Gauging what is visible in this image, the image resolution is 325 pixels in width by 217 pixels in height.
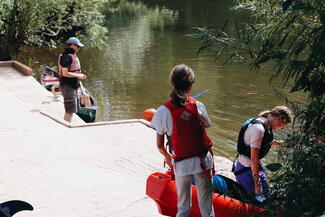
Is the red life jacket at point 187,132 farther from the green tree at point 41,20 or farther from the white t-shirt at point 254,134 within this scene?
the green tree at point 41,20

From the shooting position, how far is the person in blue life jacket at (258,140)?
4.50 m

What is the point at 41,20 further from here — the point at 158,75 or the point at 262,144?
the point at 262,144

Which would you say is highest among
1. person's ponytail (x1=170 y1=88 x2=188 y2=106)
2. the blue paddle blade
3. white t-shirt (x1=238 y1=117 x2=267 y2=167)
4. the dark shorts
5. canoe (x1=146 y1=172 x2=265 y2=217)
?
person's ponytail (x1=170 y1=88 x2=188 y2=106)

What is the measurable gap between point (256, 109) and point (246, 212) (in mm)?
9795

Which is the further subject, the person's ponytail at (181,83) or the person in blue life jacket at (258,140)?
the person in blue life jacket at (258,140)

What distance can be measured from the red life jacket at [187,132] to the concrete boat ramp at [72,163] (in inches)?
56.5

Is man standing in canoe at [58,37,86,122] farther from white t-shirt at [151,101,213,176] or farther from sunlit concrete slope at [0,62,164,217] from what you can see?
white t-shirt at [151,101,213,176]

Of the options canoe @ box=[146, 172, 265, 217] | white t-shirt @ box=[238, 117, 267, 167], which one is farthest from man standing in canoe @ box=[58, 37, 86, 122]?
white t-shirt @ box=[238, 117, 267, 167]

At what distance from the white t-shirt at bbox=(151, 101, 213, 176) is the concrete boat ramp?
1.32m

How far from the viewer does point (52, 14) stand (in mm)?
17422

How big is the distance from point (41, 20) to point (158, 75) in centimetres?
434

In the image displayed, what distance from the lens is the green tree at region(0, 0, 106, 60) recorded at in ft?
55.2

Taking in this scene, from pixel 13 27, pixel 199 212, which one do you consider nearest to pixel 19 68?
pixel 13 27

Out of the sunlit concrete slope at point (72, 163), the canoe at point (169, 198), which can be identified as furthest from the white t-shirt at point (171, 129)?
the sunlit concrete slope at point (72, 163)
